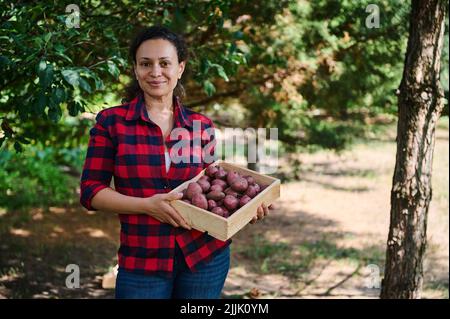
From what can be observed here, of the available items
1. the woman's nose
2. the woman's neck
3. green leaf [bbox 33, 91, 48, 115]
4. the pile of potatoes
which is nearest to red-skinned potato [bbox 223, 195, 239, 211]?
the pile of potatoes

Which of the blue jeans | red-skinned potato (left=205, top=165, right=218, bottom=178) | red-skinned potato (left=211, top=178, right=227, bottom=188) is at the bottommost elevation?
the blue jeans

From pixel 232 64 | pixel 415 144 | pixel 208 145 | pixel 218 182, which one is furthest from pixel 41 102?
pixel 415 144

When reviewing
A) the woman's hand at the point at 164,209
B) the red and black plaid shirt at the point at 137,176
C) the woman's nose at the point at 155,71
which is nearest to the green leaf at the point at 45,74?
the red and black plaid shirt at the point at 137,176

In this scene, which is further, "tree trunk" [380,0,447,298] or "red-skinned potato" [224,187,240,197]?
"tree trunk" [380,0,447,298]

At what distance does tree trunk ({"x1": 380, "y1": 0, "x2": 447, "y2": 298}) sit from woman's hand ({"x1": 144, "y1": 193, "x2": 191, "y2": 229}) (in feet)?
5.56

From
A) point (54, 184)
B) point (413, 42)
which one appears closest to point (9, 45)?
point (413, 42)

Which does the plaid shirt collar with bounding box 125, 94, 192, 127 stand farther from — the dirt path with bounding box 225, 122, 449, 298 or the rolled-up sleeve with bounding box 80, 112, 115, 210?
the dirt path with bounding box 225, 122, 449, 298

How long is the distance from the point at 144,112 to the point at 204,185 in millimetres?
368

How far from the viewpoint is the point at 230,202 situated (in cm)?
214

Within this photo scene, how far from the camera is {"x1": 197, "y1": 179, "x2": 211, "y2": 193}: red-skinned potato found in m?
2.14

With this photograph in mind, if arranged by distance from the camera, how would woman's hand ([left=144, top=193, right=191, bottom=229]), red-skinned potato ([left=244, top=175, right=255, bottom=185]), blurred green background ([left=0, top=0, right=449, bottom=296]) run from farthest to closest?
blurred green background ([left=0, top=0, right=449, bottom=296]), red-skinned potato ([left=244, top=175, right=255, bottom=185]), woman's hand ([left=144, top=193, right=191, bottom=229])

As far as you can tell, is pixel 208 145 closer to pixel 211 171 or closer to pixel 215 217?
pixel 211 171

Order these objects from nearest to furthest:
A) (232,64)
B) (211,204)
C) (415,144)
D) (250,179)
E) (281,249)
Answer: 1. (211,204)
2. (250,179)
3. (415,144)
4. (232,64)
5. (281,249)
